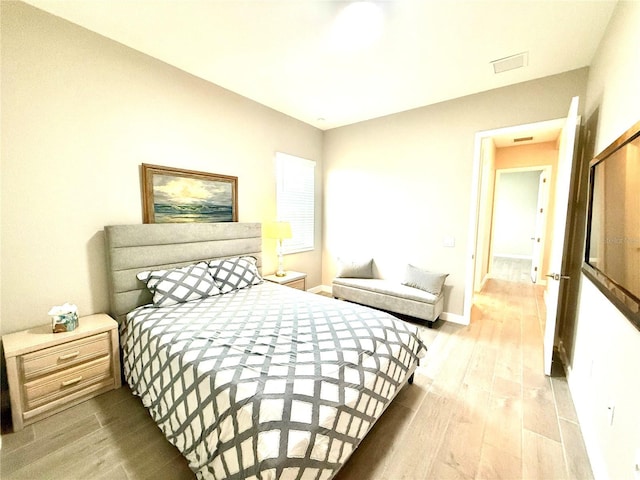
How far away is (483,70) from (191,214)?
10.4 ft

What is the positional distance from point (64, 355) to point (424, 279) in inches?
134

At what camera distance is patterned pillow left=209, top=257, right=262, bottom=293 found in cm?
262

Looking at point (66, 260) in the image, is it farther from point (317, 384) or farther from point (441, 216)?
point (441, 216)

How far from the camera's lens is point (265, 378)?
1.26 metres

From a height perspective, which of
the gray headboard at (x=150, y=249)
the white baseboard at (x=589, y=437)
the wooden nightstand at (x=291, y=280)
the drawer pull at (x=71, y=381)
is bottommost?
the white baseboard at (x=589, y=437)

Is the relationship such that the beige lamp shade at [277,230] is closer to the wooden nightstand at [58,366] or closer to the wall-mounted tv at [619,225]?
the wooden nightstand at [58,366]

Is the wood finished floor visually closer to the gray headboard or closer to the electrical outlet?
the electrical outlet

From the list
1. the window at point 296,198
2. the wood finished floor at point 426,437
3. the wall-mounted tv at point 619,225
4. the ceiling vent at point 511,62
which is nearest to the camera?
the wall-mounted tv at point 619,225

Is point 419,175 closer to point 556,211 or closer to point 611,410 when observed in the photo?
point 556,211

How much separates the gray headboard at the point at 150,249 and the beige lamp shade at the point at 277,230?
1.45 ft

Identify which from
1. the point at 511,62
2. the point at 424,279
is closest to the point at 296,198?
the point at 424,279

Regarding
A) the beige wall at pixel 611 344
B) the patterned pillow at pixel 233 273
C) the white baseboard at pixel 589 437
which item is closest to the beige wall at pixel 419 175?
the beige wall at pixel 611 344

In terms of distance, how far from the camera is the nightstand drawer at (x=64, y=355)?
1647mm

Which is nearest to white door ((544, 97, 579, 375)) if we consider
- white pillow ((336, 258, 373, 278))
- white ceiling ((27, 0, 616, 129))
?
white ceiling ((27, 0, 616, 129))
